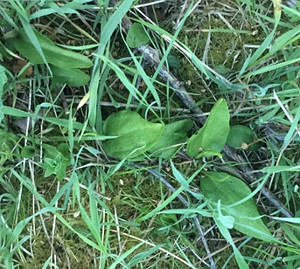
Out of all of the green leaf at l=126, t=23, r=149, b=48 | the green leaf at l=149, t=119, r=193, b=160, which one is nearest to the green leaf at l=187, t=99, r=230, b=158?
the green leaf at l=149, t=119, r=193, b=160

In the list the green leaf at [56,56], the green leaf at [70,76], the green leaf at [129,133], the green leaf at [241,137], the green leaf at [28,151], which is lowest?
the green leaf at [241,137]

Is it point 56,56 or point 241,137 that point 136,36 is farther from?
point 241,137

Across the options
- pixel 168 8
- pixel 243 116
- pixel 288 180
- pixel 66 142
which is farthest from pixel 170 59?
pixel 288 180

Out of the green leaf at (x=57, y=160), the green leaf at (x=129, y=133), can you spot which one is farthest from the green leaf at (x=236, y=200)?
the green leaf at (x=57, y=160)

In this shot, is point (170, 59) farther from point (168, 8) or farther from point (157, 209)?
point (157, 209)

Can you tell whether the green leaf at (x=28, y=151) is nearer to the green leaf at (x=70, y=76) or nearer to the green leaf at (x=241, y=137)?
the green leaf at (x=70, y=76)

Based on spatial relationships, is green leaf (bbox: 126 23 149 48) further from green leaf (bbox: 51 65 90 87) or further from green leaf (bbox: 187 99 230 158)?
green leaf (bbox: 187 99 230 158)
